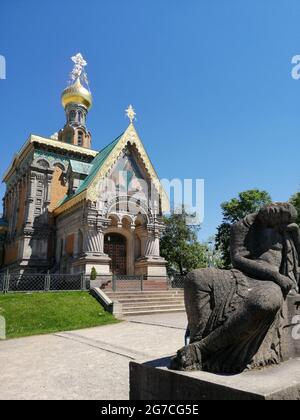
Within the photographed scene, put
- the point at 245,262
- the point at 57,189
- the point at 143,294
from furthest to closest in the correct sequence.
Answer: the point at 57,189 → the point at 143,294 → the point at 245,262

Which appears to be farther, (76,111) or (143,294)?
(76,111)

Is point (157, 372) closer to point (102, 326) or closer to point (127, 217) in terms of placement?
point (102, 326)

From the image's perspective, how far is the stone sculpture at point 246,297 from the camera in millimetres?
3086

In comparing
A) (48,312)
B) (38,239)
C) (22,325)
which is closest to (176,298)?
(48,312)

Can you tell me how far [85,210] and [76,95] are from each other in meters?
21.0

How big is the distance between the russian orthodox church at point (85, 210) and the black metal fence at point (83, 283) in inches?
37.4

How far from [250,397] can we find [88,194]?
70.7 feet

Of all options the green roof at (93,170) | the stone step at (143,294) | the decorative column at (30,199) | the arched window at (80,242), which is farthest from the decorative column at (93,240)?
the decorative column at (30,199)

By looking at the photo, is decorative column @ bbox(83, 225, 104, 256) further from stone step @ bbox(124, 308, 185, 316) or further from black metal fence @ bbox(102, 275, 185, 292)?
stone step @ bbox(124, 308, 185, 316)

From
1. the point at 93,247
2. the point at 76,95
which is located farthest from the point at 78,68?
the point at 93,247

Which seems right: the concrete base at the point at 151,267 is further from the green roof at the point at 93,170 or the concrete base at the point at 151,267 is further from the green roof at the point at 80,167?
the green roof at the point at 80,167

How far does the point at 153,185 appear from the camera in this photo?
91.1ft

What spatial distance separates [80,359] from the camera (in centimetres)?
735

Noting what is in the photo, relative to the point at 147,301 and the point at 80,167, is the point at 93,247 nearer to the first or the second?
the point at 147,301
